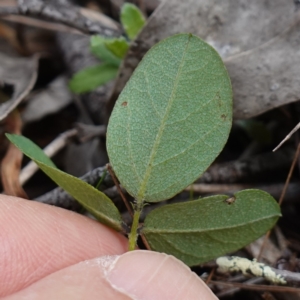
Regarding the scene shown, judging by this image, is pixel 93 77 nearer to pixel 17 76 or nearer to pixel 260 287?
pixel 17 76

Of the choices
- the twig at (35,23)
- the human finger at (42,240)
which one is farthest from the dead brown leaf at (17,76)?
the human finger at (42,240)

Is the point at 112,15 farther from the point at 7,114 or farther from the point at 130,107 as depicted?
the point at 130,107

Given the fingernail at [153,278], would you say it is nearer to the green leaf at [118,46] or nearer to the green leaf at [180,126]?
the green leaf at [180,126]

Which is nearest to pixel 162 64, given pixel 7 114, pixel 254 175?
pixel 254 175

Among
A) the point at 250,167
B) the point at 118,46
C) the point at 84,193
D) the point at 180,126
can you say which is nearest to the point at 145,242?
the point at 84,193

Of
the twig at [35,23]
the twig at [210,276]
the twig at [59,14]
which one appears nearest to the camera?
the twig at [210,276]

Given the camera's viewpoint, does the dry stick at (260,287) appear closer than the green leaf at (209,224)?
No

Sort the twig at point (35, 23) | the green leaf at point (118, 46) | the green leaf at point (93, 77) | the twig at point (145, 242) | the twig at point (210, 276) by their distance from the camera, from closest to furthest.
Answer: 1. the twig at point (145, 242)
2. the twig at point (210, 276)
3. the green leaf at point (118, 46)
4. the green leaf at point (93, 77)
5. the twig at point (35, 23)

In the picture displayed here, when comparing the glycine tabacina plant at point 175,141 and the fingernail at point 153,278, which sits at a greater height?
the glycine tabacina plant at point 175,141
